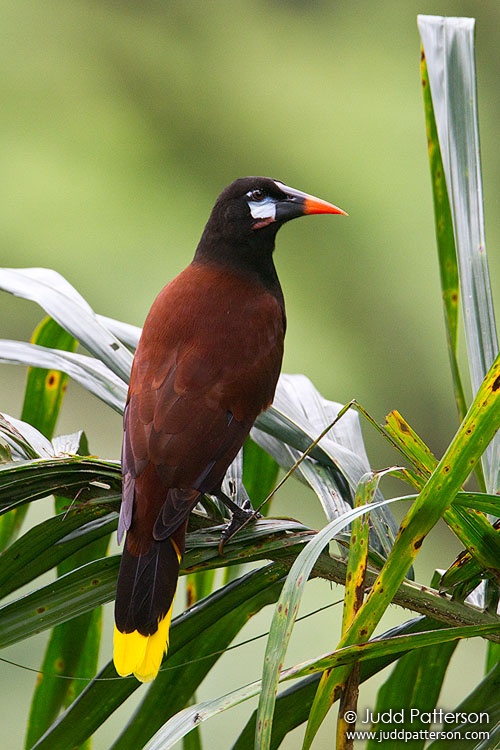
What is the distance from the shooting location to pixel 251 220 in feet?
3.86

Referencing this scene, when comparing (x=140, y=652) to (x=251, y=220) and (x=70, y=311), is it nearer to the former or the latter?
(x=70, y=311)

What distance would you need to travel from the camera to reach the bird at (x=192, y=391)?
2.36 ft

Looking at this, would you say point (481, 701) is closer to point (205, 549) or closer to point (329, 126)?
point (205, 549)

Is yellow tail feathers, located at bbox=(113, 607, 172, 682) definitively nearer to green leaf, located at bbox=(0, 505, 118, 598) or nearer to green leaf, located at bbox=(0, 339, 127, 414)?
green leaf, located at bbox=(0, 505, 118, 598)

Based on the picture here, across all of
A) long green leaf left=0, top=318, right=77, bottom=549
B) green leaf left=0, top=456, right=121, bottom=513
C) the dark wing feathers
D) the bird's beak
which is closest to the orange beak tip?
the bird's beak

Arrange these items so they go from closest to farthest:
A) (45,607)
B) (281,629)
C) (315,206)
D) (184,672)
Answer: (281,629), (45,607), (184,672), (315,206)

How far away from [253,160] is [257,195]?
273cm

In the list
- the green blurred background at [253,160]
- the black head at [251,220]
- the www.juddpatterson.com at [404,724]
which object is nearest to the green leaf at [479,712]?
the www.juddpatterson.com at [404,724]

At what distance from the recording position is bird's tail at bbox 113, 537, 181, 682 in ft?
2.27

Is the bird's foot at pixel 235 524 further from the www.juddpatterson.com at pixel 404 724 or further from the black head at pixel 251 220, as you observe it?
the black head at pixel 251 220

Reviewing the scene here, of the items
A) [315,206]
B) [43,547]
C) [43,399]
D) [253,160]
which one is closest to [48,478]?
[43,547]

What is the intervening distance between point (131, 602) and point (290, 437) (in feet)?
0.68

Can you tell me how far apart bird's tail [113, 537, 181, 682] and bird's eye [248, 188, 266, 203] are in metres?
0.57

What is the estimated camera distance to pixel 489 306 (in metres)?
0.78
